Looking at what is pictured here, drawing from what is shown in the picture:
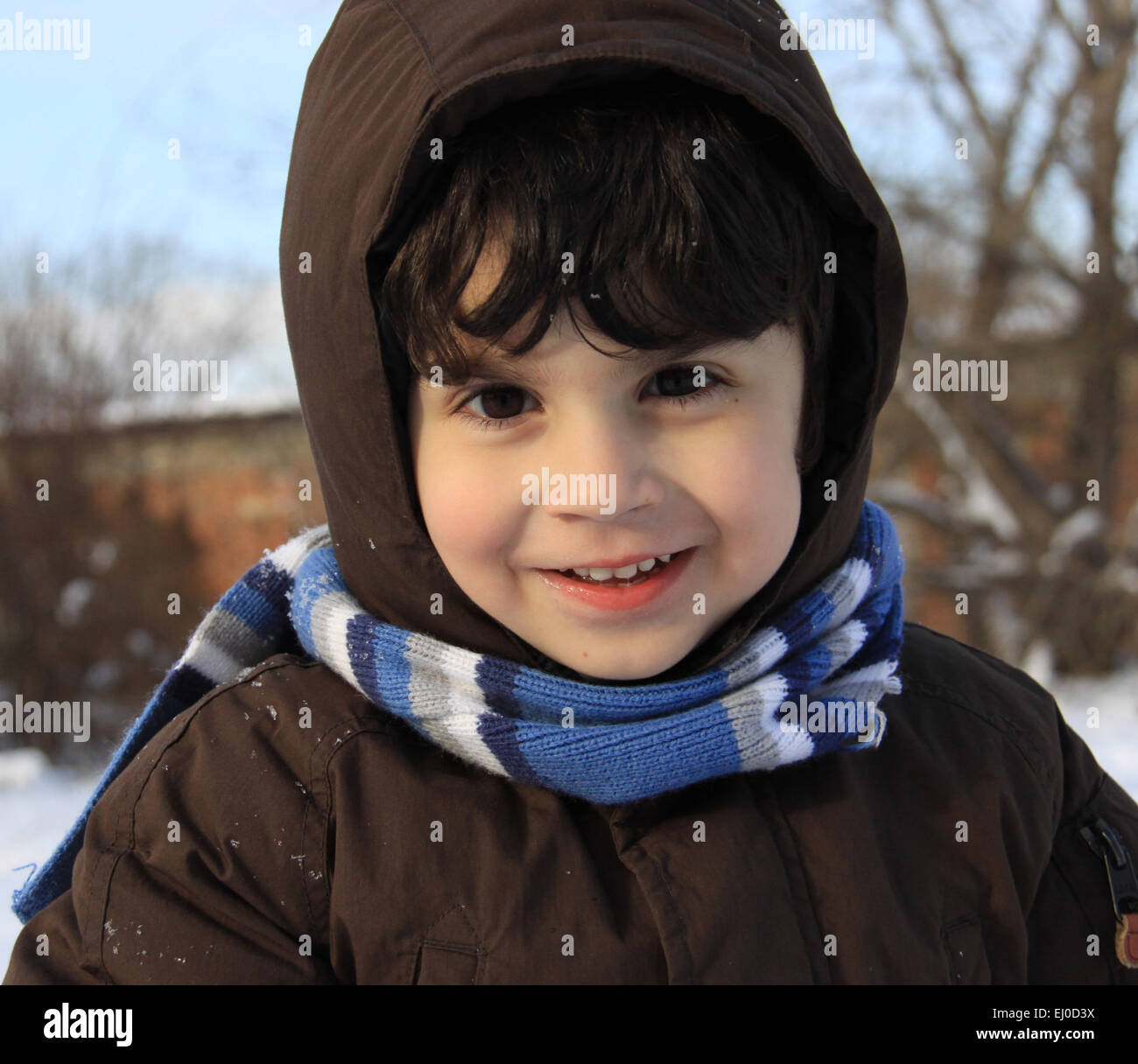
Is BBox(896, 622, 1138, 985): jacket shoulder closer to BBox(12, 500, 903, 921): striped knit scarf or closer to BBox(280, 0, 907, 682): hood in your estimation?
BBox(12, 500, 903, 921): striped knit scarf

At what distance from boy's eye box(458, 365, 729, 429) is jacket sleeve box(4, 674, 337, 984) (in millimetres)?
428

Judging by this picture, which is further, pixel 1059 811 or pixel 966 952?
pixel 1059 811

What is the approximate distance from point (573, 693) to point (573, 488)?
226 millimetres

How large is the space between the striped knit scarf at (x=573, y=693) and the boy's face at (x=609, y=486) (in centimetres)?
6

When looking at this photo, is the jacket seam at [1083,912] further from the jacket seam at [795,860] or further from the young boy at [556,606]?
the jacket seam at [795,860]

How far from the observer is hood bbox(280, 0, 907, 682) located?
44.4 inches

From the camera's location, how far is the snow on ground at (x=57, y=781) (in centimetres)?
390

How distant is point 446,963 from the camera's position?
1.13m

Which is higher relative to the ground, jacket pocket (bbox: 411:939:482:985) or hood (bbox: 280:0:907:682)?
hood (bbox: 280:0:907:682)
